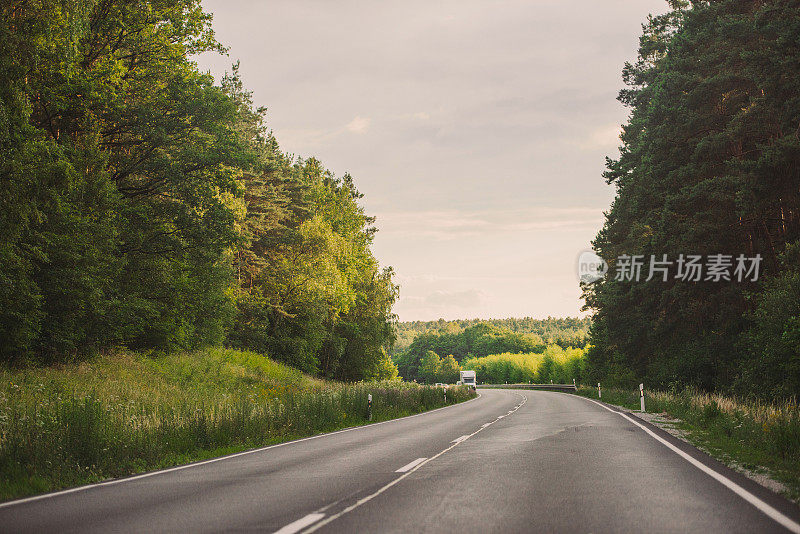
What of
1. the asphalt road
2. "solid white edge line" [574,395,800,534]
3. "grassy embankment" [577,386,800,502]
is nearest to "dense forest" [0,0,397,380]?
the asphalt road

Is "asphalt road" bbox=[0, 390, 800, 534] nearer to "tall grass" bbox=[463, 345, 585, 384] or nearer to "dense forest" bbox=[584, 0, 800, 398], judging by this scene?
"dense forest" bbox=[584, 0, 800, 398]

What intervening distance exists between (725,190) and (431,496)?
2077cm

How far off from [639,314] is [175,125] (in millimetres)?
27672

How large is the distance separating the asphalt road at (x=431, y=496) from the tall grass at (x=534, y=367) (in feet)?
299

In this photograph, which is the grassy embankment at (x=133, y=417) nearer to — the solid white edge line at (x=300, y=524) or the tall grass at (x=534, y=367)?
the solid white edge line at (x=300, y=524)

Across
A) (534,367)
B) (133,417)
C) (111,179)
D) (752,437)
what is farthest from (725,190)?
(534,367)

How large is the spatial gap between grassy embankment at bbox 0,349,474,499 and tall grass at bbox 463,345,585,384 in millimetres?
83495

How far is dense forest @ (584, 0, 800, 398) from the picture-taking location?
63.4 feet

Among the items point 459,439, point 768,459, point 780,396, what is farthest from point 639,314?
point 768,459

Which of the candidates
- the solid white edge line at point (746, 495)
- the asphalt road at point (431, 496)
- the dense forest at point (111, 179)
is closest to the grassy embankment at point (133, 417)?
the asphalt road at point (431, 496)

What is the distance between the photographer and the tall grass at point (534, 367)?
372 ft

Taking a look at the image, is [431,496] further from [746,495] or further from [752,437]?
[752,437]

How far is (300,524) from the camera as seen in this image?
530cm

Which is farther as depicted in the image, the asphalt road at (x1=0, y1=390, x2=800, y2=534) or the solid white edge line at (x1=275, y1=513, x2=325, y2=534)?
the asphalt road at (x1=0, y1=390, x2=800, y2=534)
